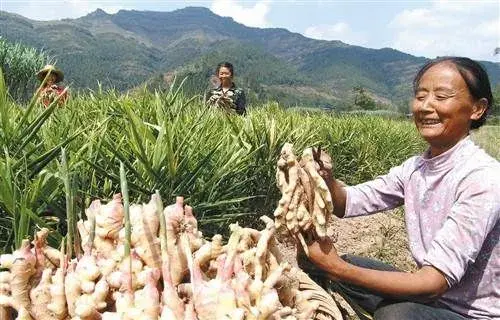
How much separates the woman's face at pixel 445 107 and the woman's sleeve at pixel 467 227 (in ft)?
0.54

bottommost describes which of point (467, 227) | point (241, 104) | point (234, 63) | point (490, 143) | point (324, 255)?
point (234, 63)

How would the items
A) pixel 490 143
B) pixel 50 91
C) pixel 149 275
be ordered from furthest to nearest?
pixel 490 143, pixel 50 91, pixel 149 275

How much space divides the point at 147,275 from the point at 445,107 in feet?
3.20

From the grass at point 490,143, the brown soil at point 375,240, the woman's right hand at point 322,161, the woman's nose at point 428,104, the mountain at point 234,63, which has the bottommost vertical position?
the mountain at point 234,63

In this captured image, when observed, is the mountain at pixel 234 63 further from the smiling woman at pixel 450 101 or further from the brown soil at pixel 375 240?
the smiling woman at pixel 450 101

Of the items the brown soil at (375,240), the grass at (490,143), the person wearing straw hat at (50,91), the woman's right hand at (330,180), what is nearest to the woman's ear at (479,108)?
the woman's right hand at (330,180)

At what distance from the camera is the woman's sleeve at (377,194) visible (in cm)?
172

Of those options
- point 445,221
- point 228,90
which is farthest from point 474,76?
point 228,90

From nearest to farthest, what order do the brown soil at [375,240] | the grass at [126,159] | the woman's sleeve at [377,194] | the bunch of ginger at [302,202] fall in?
the bunch of ginger at [302,202] → the grass at [126,159] → the woman's sleeve at [377,194] → the brown soil at [375,240]

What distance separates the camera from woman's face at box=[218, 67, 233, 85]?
520 cm

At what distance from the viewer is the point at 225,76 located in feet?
17.0

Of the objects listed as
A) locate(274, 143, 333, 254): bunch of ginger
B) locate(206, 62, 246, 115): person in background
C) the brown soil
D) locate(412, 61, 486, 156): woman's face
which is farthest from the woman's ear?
locate(206, 62, 246, 115): person in background

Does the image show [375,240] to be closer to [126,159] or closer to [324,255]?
[126,159]

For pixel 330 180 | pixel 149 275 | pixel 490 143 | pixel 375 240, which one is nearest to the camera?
pixel 149 275
